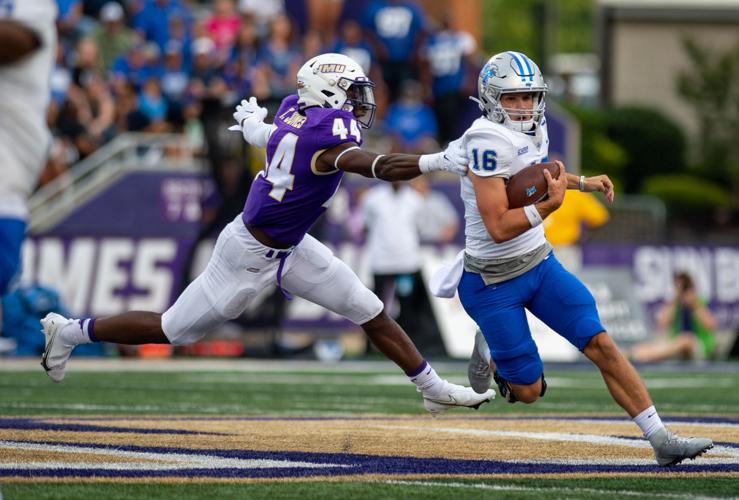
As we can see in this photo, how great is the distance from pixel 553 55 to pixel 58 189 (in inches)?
1317

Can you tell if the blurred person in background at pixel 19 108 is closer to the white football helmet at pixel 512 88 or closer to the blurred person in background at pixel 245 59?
the white football helmet at pixel 512 88

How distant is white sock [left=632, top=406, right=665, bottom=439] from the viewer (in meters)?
6.03

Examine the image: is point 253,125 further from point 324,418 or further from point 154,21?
point 154,21

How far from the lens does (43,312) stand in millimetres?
14570

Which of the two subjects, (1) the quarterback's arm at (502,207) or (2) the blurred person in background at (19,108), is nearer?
(2) the blurred person in background at (19,108)

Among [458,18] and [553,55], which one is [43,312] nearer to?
[458,18]

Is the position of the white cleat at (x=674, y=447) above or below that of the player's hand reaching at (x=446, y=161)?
below

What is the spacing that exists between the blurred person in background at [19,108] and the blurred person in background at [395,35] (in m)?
13.3

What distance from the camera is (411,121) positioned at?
59.0 feet

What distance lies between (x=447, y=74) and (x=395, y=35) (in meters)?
0.83

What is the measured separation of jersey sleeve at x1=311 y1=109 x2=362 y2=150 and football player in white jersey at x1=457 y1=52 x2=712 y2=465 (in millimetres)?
598

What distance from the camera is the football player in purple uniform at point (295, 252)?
698cm

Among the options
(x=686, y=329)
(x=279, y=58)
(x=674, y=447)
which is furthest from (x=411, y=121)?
(x=674, y=447)

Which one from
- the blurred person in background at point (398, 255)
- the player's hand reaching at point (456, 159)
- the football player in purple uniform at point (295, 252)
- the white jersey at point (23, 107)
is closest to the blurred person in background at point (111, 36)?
the blurred person in background at point (398, 255)
